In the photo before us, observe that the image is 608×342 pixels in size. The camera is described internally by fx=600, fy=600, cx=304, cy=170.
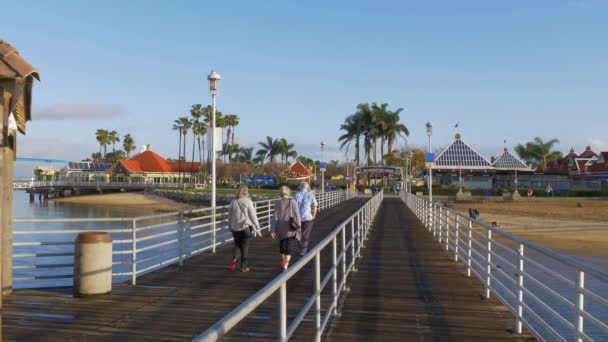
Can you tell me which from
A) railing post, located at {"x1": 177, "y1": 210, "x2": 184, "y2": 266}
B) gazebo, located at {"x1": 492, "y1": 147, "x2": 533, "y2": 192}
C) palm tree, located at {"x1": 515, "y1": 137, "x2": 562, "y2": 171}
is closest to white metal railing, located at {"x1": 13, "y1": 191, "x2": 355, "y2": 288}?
railing post, located at {"x1": 177, "y1": 210, "x2": 184, "y2": 266}

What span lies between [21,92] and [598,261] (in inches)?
984

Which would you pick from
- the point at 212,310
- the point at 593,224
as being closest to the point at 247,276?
the point at 212,310

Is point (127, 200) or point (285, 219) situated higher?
point (285, 219)

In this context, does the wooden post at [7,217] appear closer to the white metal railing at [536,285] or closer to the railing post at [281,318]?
the railing post at [281,318]

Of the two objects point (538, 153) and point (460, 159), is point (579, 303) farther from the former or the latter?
point (538, 153)

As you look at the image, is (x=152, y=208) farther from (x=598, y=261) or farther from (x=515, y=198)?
(x=598, y=261)

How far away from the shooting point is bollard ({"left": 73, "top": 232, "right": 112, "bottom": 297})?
855 cm

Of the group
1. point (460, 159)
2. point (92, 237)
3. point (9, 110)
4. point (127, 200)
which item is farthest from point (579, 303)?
point (127, 200)

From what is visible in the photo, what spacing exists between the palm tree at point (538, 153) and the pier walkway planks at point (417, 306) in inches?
4882

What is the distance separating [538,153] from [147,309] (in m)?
132

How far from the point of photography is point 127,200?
9825 cm

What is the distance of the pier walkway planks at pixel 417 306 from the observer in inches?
266

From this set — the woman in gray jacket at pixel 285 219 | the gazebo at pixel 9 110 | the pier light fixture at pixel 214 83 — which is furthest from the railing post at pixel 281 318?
the pier light fixture at pixel 214 83

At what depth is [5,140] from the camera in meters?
6.37
